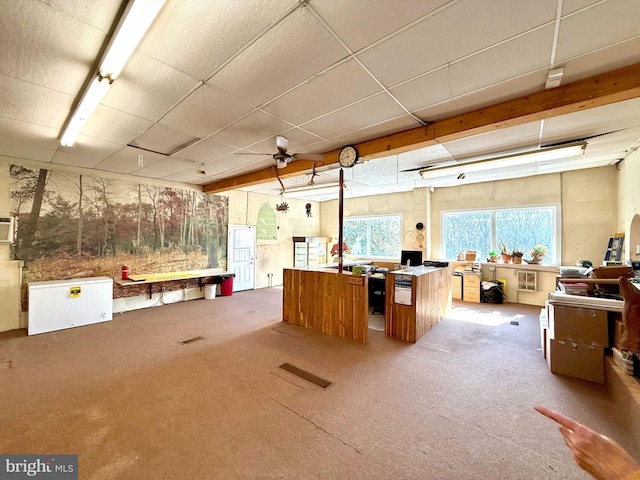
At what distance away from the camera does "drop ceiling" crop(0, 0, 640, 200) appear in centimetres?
170

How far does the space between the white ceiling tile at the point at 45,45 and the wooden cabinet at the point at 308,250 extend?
6.99 m

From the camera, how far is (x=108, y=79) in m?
2.28

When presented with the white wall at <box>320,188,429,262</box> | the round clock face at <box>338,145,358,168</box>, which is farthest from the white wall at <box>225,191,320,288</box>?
the round clock face at <box>338,145,358,168</box>

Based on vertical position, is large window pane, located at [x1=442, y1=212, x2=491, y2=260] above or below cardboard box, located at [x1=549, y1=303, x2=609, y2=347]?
above

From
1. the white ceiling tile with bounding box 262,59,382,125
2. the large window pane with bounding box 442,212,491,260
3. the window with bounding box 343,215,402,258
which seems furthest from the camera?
the window with bounding box 343,215,402,258

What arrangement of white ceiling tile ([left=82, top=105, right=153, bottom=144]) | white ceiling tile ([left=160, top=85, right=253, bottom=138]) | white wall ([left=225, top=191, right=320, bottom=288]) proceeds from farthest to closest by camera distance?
1. white wall ([left=225, top=191, right=320, bottom=288])
2. white ceiling tile ([left=82, top=105, right=153, bottom=144])
3. white ceiling tile ([left=160, top=85, right=253, bottom=138])

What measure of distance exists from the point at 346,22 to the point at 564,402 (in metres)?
3.81

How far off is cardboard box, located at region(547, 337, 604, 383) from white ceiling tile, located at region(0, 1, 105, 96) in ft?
17.3

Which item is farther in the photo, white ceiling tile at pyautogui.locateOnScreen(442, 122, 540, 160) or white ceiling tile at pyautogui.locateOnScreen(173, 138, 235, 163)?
white ceiling tile at pyautogui.locateOnScreen(173, 138, 235, 163)

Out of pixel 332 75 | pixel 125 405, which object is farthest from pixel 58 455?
pixel 332 75

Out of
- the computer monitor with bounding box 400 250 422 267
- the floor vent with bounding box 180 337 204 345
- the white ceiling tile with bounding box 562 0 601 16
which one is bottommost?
the floor vent with bounding box 180 337 204 345

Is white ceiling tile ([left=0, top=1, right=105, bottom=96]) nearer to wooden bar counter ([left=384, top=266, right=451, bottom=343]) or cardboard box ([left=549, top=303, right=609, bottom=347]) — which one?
wooden bar counter ([left=384, top=266, right=451, bottom=343])

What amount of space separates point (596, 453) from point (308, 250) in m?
8.66

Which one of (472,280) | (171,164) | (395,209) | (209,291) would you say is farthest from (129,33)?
(395,209)
